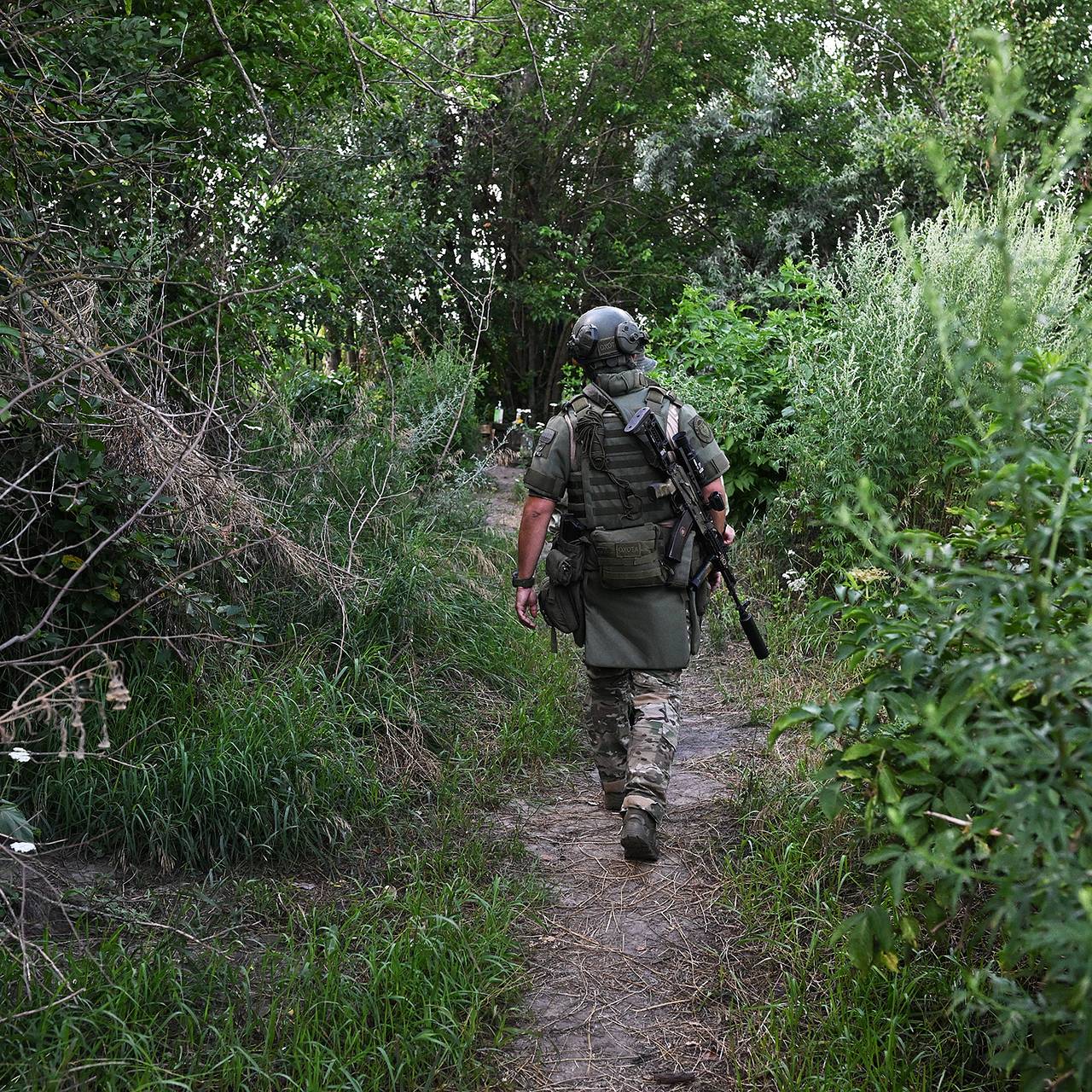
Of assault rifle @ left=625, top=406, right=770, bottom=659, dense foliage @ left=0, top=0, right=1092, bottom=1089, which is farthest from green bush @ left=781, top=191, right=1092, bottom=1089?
assault rifle @ left=625, top=406, right=770, bottom=659

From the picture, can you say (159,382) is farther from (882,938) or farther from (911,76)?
(911,76)

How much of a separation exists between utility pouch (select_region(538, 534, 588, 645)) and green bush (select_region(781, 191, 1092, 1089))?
5.75 ft

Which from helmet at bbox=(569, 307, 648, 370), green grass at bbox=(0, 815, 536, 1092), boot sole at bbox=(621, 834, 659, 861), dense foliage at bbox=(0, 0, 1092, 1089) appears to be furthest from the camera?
helmet at bbox=(569, 307, 648, 370)

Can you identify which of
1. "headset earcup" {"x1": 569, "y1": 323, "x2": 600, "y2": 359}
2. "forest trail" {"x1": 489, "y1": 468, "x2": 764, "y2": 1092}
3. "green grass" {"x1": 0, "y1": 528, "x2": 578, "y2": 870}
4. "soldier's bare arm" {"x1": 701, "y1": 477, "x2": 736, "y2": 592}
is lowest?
"forest trail" {"x1": 489, "y1": 468, "x2": 764, "y2": 1092}

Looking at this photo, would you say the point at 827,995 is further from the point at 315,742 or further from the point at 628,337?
the point at 628,337

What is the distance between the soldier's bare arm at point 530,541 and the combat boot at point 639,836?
88 cm

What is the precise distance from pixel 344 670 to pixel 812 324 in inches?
191

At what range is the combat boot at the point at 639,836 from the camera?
167 inches

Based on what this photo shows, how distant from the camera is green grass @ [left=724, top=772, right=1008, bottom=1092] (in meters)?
2.80

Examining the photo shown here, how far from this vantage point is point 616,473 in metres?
4.53

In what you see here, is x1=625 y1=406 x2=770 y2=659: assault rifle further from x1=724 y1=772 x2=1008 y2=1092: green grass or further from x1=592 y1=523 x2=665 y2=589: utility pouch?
x1=724 y1=772 x2=1008 y2=1092: green grass

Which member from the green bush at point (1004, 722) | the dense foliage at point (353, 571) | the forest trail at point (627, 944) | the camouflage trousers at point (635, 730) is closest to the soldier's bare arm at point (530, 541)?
the camouflage trousers at point (635, 730)

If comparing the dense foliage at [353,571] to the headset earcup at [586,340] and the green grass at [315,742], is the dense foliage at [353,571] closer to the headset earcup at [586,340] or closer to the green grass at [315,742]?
the green grass at [315,742]

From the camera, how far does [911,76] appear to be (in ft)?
63.9
